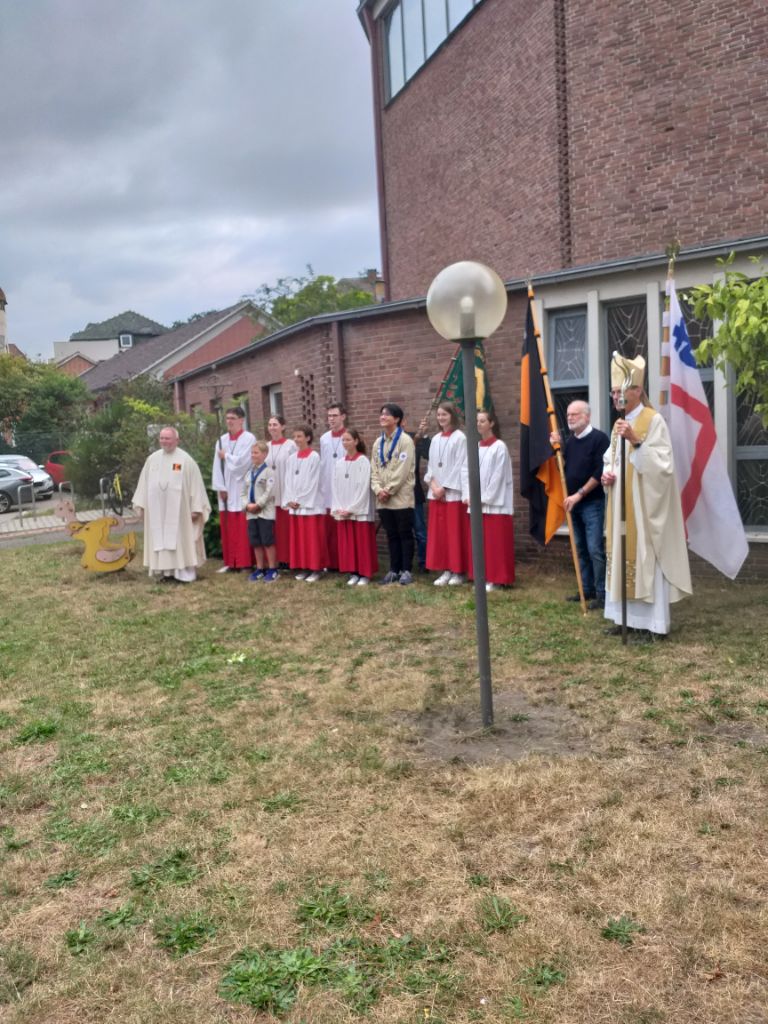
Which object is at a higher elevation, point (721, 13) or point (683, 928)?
point (721, 13)

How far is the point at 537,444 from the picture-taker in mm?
9031

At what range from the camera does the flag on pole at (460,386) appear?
10.6 metres

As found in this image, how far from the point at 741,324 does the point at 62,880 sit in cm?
537

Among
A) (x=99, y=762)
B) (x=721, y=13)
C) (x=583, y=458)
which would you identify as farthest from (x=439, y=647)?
(x=721, y=13)

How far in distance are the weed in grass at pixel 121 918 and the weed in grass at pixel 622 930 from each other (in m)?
1.75

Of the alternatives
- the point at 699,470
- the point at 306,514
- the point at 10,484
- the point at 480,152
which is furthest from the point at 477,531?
the point at 10,484

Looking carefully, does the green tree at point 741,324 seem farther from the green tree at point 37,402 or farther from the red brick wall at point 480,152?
the green tree at point 37,402

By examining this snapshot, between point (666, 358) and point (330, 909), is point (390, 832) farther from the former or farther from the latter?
point (666, 358)

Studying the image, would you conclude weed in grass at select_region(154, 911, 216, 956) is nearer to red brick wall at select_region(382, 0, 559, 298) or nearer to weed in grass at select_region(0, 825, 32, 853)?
weed in grass at select_region(0, 825, 32, 853)

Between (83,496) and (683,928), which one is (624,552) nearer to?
(683,928)

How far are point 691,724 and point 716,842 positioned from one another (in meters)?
1.50

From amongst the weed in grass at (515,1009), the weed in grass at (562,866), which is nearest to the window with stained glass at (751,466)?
the weed in grass at (562,866)

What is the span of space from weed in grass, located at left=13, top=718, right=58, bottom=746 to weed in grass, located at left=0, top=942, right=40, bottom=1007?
2.44m

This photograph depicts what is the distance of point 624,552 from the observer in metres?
7.10
